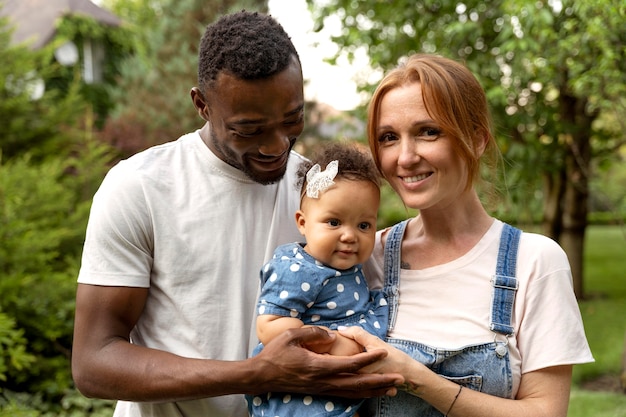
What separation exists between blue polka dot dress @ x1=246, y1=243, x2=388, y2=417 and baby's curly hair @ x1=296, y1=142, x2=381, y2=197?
11.6 inches

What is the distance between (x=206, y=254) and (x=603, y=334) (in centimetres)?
784

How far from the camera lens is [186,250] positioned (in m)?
2.38

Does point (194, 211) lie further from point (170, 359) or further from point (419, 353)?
point (419, 353)

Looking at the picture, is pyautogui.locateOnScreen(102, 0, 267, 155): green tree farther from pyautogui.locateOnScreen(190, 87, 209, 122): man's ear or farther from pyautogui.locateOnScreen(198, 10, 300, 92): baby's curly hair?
pyautogui.locateOnScreen(198, 10, 300, 92): baby's curly hair

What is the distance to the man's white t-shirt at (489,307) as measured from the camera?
2.23 meters

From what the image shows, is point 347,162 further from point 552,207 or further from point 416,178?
point 552,207

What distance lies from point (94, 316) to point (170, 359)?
0.93 feet

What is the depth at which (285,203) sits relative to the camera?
8.55ft

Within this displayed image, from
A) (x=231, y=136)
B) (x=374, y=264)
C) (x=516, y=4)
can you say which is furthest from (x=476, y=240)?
(x=516, y=4)

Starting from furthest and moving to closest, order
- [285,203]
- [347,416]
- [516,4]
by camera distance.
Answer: [516,4]
[285,203]
[347,416]

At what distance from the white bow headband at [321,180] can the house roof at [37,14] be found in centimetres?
579

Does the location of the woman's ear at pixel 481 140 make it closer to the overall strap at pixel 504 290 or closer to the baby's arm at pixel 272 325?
the overall strap at pixel 504 290

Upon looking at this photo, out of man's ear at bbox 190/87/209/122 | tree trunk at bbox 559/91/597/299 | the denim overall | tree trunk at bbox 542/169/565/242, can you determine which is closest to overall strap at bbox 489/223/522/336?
the denim overall

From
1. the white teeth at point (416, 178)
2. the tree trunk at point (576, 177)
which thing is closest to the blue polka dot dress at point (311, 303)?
the white teeth at point (416, 178)
